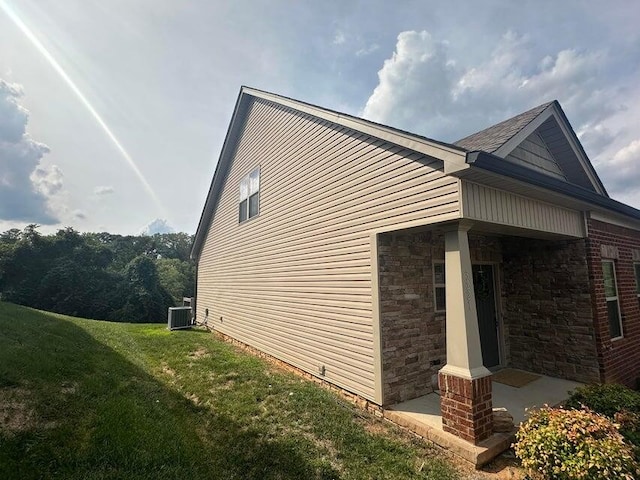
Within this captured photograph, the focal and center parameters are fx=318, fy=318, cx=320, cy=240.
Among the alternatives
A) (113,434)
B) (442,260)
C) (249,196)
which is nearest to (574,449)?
(442,260)

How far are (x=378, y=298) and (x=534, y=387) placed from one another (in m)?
3.62

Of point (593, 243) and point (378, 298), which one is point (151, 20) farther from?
point (593, 243)

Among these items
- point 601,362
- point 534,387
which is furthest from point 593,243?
point 534,387

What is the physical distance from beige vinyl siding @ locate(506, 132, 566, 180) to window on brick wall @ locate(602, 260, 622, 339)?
2246 mm

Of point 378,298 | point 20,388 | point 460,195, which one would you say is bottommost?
point 20,388

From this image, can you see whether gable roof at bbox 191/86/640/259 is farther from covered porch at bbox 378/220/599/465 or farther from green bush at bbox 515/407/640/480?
green bush at bbox 515/407/640/480

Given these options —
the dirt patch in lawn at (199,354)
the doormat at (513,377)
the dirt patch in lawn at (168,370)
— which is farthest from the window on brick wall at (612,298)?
the dirt patch in lawn at (199,354)

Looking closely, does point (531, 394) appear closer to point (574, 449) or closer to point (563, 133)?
point (574, 449)

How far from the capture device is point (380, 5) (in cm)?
678

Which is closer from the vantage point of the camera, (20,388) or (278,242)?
(20,388)

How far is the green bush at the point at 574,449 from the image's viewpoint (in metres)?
2.72

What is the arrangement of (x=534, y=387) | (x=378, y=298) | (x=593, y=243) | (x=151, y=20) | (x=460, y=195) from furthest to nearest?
(x=151, y=20), (x=593, y=243), (x=534, y=387), (x=378, y=298), (x=460, y=195)

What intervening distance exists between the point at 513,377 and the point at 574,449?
396cm

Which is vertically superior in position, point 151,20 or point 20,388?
point 151,20
